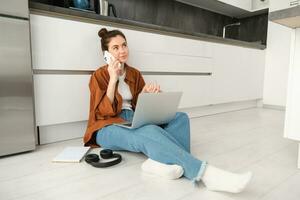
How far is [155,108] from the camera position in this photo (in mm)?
1189

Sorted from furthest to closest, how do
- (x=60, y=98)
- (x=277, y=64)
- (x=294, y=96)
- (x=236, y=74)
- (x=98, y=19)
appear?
(x=277, y=64) → (x=236, y=74) → (x=98, y=19) → (x=60, y=98) → (x=294, y=96)

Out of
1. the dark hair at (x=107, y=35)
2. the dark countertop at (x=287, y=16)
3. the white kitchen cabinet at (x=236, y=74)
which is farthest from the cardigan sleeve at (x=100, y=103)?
the white kitchen cabinet at (x=236, y=74)

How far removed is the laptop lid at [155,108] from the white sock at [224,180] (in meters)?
0.38

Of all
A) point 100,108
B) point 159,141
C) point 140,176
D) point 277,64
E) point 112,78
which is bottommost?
point 140,176

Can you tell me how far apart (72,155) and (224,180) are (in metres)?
0.76

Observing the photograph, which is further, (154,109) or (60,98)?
(60,98)

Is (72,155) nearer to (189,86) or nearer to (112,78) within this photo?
(112,78)

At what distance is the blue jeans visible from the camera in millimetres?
980

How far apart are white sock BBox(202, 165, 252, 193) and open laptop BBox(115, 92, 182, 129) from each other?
380 mm

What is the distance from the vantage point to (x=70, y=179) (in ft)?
3.33

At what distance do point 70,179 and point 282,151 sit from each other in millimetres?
1189

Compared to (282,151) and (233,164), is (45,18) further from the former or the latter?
(282,151)

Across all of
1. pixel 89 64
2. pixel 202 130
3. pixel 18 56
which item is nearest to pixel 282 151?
pixel 202 130

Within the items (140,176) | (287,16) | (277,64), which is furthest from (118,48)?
(277,64)
